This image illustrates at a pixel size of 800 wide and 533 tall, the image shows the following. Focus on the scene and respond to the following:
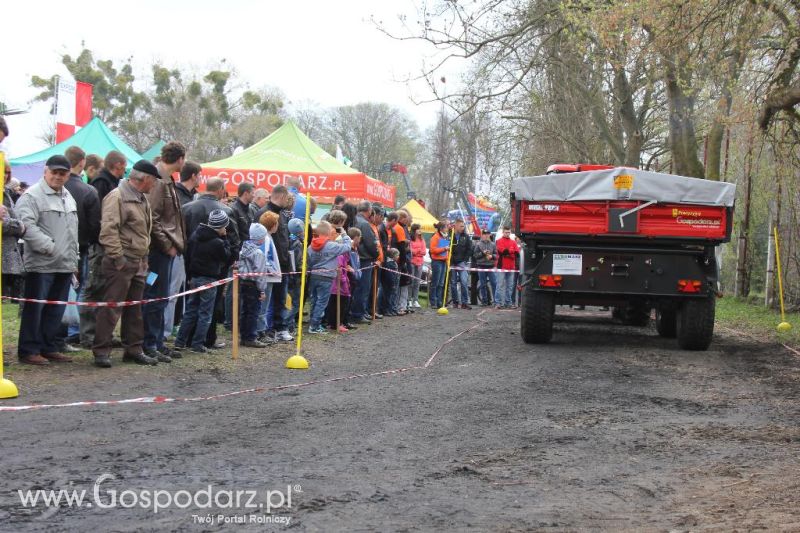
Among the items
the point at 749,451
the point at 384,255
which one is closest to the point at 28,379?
the point at 749,451

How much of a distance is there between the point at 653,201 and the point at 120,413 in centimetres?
775

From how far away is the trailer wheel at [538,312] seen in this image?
12.0 meters

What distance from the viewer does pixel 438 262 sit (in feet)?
68.0

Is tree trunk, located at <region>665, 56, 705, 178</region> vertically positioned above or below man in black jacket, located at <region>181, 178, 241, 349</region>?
above

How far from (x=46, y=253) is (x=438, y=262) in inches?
516

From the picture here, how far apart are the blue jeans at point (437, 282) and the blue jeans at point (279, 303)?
29.7 feet

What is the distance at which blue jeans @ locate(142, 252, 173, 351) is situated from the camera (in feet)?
30.8

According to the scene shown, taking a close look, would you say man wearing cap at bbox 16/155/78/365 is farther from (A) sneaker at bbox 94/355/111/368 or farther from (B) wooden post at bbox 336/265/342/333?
(B) wooden post at bbox 336/265/342/333

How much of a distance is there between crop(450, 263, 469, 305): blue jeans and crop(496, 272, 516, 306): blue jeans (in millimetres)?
949

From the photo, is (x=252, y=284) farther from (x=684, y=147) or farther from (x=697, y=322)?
(x=684, y=147)

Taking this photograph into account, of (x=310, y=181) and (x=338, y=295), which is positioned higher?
(x=310, y=181)

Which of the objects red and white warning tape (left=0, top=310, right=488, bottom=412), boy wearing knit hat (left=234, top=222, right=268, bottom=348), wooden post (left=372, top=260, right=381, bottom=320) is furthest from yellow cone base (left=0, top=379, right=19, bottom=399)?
wooden post (left=372, top=260, right=381, bottom=320)

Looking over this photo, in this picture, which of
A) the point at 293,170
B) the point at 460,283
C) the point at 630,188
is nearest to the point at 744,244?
the point at 460,283

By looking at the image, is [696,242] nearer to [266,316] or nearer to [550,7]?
[266,316]
